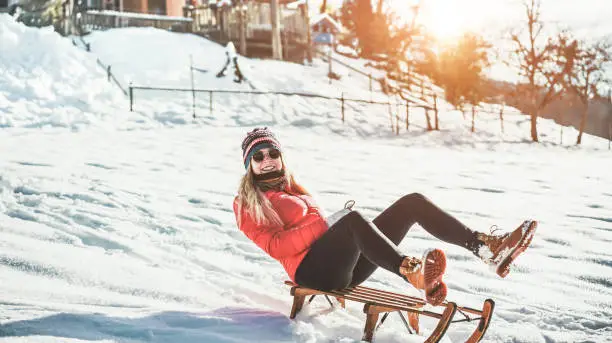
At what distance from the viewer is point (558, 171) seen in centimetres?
1521

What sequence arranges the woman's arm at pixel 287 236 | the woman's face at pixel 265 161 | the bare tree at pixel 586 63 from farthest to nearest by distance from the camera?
the bare tree at pixel 586 63 < the woman's face at pixel 265 161 < the woman's arm at pixel 287 236

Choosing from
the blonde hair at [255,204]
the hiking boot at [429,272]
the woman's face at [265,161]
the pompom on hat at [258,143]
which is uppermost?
the pompom on hat at [258,143]

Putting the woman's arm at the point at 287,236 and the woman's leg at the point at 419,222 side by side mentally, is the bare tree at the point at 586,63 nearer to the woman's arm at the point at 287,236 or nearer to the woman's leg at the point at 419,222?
the woman's leg at the point at 419,222

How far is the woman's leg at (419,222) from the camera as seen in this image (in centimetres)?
404

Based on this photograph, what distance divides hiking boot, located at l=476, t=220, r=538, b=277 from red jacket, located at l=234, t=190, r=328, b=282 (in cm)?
100

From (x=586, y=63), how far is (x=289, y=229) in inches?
1375

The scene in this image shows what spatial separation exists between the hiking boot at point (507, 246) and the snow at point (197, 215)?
0.57 meters

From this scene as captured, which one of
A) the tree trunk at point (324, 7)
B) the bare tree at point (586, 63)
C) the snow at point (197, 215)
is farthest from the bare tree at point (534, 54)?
the tree trunk at point (324, 7)

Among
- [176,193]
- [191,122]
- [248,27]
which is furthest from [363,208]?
[248,27]

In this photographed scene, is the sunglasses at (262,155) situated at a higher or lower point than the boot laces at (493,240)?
higher

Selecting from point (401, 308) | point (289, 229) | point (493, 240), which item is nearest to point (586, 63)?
point (493, 240)

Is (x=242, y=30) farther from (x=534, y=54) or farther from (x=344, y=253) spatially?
(x=344, y=253)

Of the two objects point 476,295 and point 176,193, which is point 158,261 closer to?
point 476,295

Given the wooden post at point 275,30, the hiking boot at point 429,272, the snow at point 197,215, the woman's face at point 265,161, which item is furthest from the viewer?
the wooden post at point 275,30
